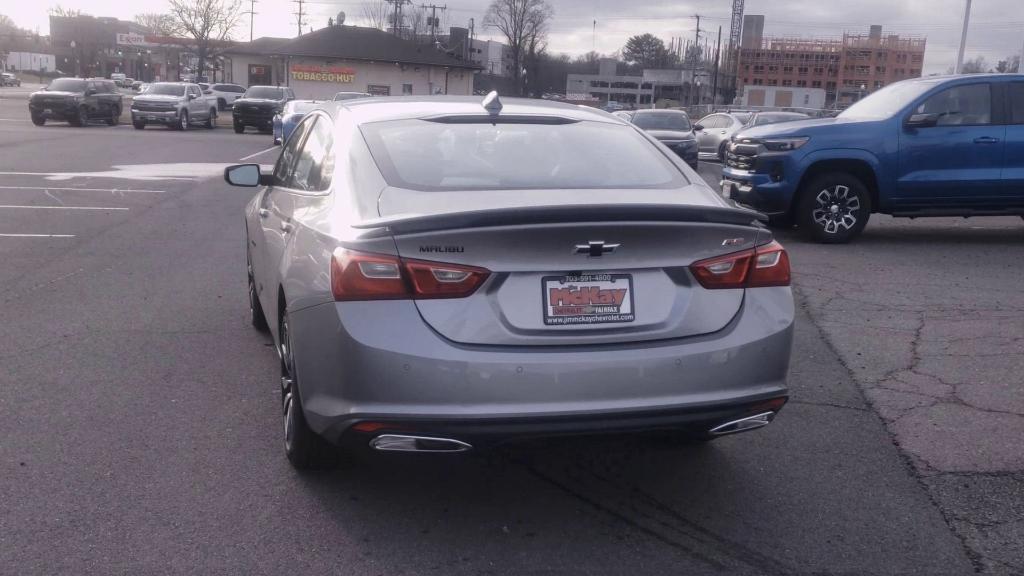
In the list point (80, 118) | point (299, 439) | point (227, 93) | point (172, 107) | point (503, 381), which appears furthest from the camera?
point (227, 93)

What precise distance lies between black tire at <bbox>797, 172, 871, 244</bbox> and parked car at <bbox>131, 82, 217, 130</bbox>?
29142 millimetres

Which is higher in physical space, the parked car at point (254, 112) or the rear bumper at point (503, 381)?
the rear bumper at point (503, 381)

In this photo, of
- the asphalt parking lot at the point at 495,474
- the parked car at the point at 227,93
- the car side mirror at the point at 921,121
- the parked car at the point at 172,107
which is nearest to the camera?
the asphalt parking lot at the point at 495,474

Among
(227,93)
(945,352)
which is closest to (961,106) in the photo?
(945,352)

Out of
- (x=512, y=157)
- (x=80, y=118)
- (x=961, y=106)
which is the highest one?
(x=961, y=106)

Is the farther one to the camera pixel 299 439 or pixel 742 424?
pixel 299 439

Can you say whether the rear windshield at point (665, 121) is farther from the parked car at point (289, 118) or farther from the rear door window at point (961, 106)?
the rear door window at point (961, 106)

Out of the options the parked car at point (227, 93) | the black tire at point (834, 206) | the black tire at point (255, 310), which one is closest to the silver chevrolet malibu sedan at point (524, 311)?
the black tire at point (255, 310)

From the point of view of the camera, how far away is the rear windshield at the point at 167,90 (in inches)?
1473

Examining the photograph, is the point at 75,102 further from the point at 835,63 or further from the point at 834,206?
the point at 835,63

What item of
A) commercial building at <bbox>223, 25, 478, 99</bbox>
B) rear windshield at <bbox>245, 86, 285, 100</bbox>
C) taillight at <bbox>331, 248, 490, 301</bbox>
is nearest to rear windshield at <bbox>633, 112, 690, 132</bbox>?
rear windshield at <bbox>245, 86, 285, 100</bbox>

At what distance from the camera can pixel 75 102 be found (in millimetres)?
34969

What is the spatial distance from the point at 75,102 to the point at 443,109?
33.8 meters

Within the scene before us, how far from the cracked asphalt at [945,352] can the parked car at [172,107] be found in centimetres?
2850
